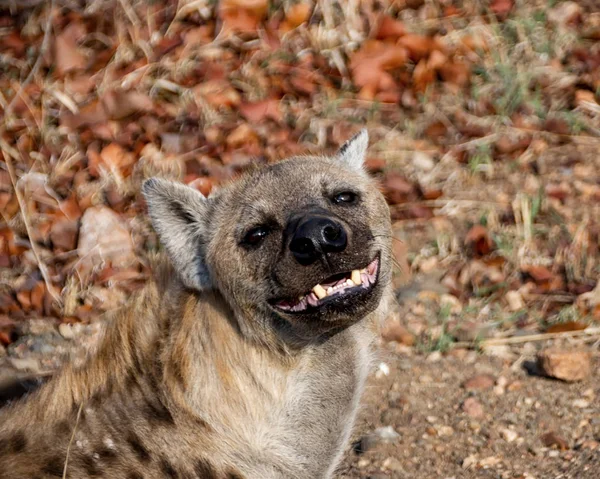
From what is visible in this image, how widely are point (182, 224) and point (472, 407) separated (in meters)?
1.61

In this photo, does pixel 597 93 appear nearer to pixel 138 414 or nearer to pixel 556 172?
pixel 556 172

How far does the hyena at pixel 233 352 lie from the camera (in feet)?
9.27

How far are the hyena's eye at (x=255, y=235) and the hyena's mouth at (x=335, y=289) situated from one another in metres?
0.21

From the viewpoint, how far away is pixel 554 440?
374 centimetres

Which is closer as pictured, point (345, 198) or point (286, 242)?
point (286, 242)

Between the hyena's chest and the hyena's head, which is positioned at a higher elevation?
the hyena's head

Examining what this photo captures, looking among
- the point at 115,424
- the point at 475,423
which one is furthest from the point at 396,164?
the point at 115,424

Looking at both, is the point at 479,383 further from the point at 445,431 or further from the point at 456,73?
the point at 456,73

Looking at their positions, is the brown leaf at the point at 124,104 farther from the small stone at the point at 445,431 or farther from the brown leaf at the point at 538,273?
the small stone at the point at 445,431

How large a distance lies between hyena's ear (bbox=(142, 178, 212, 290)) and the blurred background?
1.22m

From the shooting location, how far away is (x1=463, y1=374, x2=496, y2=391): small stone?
414 cm

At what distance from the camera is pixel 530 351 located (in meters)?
4.38

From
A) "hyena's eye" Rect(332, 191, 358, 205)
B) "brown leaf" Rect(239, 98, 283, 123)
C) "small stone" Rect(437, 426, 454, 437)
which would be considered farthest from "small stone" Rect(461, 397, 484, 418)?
"brown leaf" Rect(239, 98, 283, 123)

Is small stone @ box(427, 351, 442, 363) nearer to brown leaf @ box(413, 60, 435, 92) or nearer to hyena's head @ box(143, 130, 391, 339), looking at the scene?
hyena's head @ box(143, 130, 391, 339)
